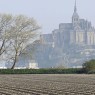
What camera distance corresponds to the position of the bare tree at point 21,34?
3207 inches

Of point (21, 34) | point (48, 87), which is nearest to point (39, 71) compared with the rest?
point (21, 34)

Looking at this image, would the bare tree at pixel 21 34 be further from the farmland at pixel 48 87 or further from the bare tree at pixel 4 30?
the farmland at pixel 48 87

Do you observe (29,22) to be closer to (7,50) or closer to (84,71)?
(7,50)

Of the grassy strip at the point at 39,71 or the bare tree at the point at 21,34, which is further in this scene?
the bare tree at the point at 21,34

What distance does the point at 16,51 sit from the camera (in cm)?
8031

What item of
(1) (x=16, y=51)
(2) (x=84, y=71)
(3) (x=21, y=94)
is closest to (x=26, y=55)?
(1) (x=16, y=51)

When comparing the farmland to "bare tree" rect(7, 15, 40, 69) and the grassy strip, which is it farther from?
"bare tree" rect(7, 15, 40, 69)

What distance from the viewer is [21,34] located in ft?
270

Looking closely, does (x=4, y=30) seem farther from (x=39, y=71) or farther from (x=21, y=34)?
(x=39, y=71)

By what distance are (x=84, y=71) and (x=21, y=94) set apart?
175 ft

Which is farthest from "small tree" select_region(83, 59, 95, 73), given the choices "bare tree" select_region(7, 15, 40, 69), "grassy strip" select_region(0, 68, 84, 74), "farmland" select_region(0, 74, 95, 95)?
"farmland" select_region(0, 74, 95, 95)

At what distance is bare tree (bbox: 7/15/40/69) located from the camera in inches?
3207

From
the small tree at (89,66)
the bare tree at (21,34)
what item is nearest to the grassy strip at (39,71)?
the small tree at (89,66)

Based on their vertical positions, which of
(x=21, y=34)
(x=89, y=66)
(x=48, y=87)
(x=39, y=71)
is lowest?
(x=48, y=87)
